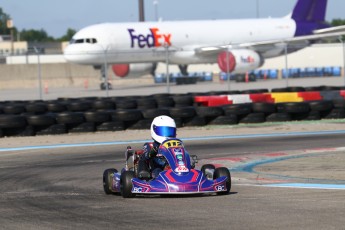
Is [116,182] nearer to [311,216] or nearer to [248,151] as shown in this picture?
[311,216]

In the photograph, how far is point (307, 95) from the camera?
24984mm

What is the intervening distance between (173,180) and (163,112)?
1125 cm

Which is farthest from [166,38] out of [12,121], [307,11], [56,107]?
[12,121]

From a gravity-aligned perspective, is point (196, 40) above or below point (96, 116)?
above

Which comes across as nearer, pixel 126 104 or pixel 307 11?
pixel 126 104

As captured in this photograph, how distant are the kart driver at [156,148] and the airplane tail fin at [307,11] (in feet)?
157

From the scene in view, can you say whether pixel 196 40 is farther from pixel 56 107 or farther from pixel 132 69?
pixel 56 107

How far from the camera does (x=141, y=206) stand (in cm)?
929

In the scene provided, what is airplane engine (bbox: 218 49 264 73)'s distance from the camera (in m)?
47.3

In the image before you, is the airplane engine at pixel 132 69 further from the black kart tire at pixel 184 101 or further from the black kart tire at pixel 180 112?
the black kart tire at pixel 180 112

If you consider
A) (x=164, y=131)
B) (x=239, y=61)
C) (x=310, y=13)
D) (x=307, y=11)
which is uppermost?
(x=307, y=11)

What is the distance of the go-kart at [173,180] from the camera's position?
983 centimetres

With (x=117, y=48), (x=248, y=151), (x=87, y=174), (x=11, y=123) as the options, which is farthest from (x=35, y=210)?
(x=117, y=48)

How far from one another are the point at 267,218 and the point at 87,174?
16.8 ft
